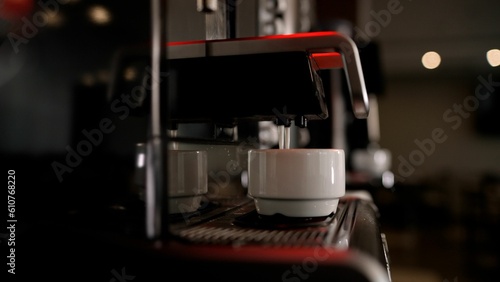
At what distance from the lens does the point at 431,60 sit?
6203 millimetres

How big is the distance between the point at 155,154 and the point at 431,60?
6170 millimetres

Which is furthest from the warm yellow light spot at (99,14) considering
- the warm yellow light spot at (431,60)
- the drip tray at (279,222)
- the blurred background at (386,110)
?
the warm yellow light spot at (431,60)

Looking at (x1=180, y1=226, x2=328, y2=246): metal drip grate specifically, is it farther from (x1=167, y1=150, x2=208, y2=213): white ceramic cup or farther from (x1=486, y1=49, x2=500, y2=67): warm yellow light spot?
(x1=486, y1=49, x2=500, y2=67): warm yellow light spot

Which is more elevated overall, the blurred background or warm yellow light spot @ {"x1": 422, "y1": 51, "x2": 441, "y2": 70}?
warm yellow light spot @ {"x1": 422, "y1": 51, "x2": 441, "y2": 70}

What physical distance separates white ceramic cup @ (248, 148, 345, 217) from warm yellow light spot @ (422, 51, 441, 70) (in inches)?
221

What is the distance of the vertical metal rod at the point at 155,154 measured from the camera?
24.8 inches

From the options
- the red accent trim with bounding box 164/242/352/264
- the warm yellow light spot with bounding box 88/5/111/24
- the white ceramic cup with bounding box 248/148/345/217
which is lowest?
the red accent trim with bounding box 164/242/352/264

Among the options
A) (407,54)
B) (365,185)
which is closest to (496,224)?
(365,185)

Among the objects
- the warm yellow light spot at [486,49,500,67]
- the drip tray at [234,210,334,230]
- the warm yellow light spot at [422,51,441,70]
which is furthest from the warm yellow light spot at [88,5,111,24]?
the warm yellow light spot at [422,51,441,70]

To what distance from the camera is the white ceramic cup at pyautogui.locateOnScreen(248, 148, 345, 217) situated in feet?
2.70

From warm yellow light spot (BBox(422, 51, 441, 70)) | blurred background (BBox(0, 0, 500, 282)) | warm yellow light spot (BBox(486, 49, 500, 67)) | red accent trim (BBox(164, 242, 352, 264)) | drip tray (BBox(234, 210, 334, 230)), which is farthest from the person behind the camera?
warm yellow light spot (BBox(422, 51, 441, 70))

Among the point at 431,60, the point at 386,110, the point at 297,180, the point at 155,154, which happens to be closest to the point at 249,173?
the point at 297,180

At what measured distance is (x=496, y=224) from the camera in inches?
142

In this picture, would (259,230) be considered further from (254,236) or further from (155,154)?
(155,154)
